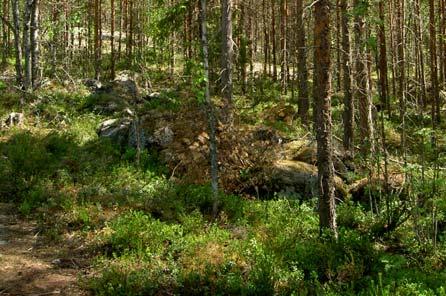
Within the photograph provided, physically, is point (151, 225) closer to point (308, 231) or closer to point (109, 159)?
point (308, 231)

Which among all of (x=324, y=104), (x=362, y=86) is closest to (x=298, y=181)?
(x=324, y=104)

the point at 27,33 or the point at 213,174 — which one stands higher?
the point at 27,33

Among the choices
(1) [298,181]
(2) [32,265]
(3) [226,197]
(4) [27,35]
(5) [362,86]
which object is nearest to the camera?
(2) [32,265]

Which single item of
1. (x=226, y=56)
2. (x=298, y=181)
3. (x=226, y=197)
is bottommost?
(x=226, y=197)

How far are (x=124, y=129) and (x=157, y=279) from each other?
8831 mm

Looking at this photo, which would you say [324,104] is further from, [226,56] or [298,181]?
[226,56]

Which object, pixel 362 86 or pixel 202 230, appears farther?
pixel 362 86

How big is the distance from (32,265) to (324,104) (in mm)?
5785

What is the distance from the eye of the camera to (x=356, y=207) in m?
10.9

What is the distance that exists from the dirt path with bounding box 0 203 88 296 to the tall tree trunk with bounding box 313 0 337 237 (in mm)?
4386

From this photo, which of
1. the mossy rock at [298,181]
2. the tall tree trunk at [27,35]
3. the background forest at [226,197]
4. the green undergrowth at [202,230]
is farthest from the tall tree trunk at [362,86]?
the tall tree trunk at [27,35]

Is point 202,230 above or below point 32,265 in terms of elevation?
above

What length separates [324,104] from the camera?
8180 millimetres

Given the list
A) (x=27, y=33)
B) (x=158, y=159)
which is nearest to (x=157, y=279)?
(x=158, y=159)
